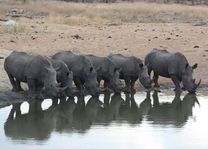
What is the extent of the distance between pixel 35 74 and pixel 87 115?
7.91 ft

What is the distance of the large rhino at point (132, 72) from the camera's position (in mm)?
21812

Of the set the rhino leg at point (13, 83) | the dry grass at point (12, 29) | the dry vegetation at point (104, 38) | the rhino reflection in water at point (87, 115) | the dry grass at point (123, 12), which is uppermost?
the rhino leg at point (13, 83)

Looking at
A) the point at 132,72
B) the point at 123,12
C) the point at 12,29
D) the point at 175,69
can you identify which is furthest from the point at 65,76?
the point at 123,12

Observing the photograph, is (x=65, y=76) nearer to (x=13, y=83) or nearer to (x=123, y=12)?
(x=13, y=83)

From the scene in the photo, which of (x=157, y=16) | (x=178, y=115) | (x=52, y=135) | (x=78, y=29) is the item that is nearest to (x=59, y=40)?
(x=78, y=29)

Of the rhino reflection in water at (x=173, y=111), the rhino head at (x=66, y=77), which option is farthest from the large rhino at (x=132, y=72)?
the rhino head at (x=66, y=77)

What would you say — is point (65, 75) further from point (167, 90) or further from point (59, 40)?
point (59, 40)

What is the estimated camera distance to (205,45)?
31359mm

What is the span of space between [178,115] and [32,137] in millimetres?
4857

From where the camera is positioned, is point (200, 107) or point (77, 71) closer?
point (200, 107)

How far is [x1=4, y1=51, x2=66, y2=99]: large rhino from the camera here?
19109mm

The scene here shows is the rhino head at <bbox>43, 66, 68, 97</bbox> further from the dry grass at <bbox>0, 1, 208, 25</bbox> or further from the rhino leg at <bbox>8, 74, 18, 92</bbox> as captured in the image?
the dry grass at <bbox>0, 1, 208, 25</bbox>

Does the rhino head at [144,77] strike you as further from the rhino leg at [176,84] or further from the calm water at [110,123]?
the rhino leg at [176,84]

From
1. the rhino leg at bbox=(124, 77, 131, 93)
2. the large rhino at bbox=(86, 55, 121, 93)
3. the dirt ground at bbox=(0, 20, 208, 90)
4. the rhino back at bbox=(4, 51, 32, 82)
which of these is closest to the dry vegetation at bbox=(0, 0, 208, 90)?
the dirt ground at bbox=(0, 20, 208, 90)
